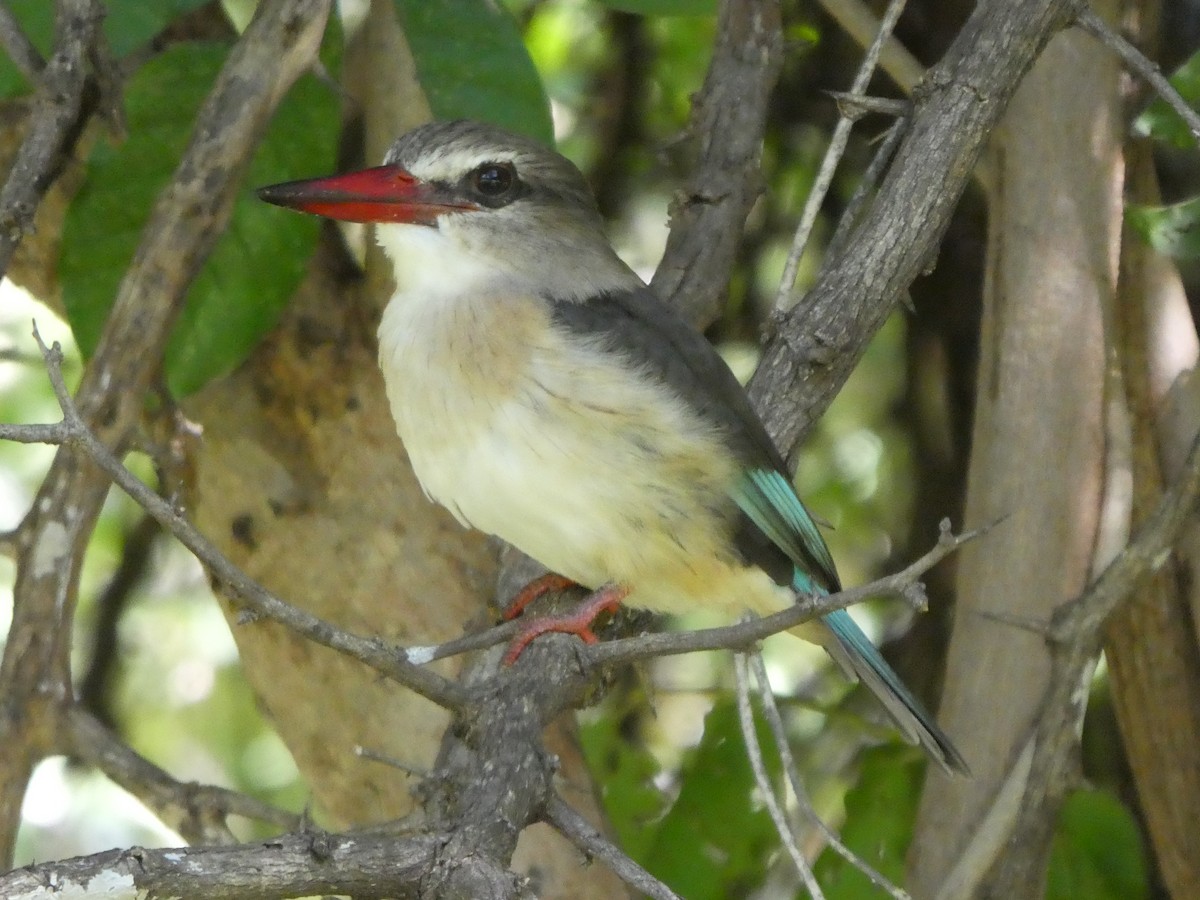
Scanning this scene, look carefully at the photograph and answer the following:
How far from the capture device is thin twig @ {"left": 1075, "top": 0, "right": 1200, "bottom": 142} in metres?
2.20

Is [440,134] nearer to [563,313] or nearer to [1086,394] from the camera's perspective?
[563,313]

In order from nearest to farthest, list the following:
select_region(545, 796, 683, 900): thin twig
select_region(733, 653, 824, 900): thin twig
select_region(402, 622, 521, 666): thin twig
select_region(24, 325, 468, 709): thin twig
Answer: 1. select_region(24, 325, 468, 709): thin twig
2. select_region(545, 796, 683, 900): thin twig
3. select_region(402, 622, 521, 666): thin twig
4. select_region(733, 653, 824, 900): thin twig

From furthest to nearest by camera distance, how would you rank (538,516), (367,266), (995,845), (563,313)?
(367,266) → (995,845) → (563,313) → (538,516)

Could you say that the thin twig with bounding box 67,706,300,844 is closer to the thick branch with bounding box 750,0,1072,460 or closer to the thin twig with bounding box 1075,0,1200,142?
the thick branch with bounding box 750,0,1072,460

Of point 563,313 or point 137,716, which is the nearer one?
point 563,313

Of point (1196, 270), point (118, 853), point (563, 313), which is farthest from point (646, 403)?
point (1196, 270)

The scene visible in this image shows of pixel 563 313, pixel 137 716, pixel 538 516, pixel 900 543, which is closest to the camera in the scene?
pixel 538 516

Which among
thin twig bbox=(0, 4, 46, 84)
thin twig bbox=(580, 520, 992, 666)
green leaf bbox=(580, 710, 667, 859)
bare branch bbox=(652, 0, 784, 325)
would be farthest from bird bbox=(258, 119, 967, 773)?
green leaf bbox=(580, 710, 667, 859)

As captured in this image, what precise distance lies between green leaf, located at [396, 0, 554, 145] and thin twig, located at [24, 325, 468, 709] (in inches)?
54.5

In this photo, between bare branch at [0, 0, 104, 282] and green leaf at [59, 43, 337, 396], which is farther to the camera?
green leaf at [59, 43, 337, 396]

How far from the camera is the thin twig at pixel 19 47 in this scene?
2344mm

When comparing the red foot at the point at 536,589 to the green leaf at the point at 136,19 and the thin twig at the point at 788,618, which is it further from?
the green leaf at the point at 136,19

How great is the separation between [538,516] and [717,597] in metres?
0.39

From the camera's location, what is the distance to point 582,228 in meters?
2.72
